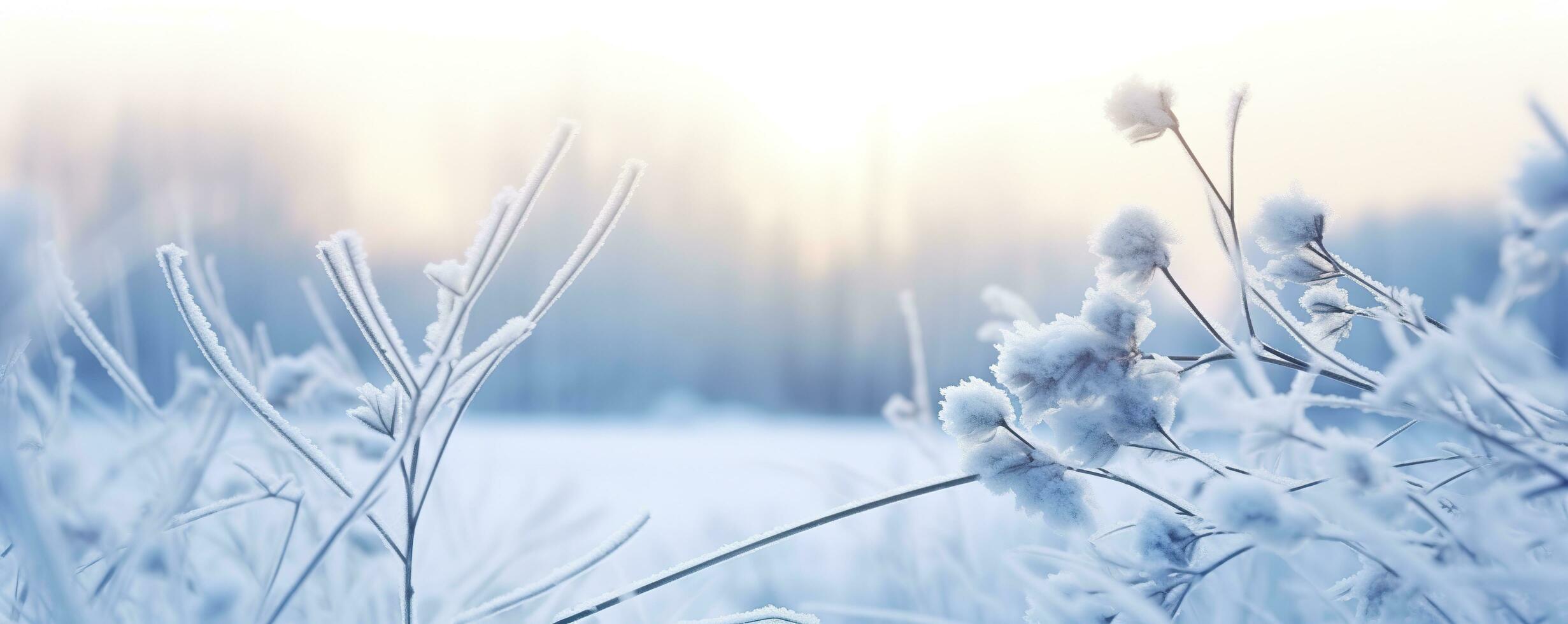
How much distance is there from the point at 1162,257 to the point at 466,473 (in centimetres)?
123

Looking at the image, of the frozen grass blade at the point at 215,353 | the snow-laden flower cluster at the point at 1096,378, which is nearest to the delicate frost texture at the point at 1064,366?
the snow-laden flower cluster at the point at 1096,378

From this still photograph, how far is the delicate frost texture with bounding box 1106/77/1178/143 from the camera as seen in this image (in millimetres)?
428

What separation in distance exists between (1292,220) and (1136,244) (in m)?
0.08

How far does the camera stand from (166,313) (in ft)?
6.83

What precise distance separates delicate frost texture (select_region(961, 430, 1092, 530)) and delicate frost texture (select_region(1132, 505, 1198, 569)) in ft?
0.08

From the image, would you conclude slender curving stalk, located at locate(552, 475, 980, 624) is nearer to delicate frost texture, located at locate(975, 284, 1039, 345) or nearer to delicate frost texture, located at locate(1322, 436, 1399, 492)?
delicate frost texture, located at locate(1322, 436, 1399, 492)

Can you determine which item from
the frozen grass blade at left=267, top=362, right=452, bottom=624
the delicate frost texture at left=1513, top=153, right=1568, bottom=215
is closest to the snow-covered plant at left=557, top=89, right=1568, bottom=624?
the delicate frost texture at left=1513, top=153, right=1568, bottom=215

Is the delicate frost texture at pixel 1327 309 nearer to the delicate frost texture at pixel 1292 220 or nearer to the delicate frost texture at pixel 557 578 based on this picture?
the delicate frost texture at pixel 1292 220

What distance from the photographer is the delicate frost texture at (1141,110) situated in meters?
0.43

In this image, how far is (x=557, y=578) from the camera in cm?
41

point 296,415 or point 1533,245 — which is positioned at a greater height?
point 1533,245

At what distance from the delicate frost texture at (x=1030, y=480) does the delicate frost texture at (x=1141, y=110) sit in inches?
6.5

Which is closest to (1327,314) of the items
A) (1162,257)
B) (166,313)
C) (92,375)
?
(1162,257)

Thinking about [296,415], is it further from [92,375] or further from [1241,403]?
[92,375]
